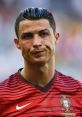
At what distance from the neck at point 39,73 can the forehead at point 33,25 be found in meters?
0.19

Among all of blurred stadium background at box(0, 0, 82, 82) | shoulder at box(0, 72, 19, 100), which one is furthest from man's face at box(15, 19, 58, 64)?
blurred stadium background at box(0, 0, 82, 82)

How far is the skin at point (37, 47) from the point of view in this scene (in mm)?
2475

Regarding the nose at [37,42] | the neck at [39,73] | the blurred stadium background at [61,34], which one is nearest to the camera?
the nose at [37,42]

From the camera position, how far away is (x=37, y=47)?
246cm

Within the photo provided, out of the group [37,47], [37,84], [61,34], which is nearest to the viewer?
[37,47]

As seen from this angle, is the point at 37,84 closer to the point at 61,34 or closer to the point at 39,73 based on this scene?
the point at 39,73

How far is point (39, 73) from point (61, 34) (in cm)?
256

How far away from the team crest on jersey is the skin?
0.43 feet

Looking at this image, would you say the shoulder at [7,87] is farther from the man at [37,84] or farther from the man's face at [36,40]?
the man's face at [36,40]

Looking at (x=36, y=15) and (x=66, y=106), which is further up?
(x=36, y=15)

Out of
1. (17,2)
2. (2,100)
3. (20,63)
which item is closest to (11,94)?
(2,100)

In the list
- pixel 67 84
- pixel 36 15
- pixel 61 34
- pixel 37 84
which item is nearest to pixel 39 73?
pixel 37 84

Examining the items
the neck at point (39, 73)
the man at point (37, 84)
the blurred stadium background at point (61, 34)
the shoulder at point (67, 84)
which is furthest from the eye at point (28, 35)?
the blurred stadium background at point (61, 34)

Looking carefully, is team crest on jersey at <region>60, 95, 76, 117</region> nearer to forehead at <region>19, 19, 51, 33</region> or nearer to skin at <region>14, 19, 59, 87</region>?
skin at <region>14, 19, 59, 87</region>
